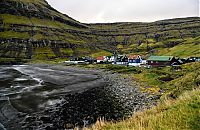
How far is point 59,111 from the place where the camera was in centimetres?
4778

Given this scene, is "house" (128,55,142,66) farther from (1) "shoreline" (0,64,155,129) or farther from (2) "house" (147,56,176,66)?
(1) "shoreline" (0,64,155,129)

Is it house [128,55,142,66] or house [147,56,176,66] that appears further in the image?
house [128,55,142,66]

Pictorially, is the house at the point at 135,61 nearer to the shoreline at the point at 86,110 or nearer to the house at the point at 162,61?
the house at the point at 162,61

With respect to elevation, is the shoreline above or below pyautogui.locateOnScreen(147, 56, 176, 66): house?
below

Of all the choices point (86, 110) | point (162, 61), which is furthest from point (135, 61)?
point (86, 110)

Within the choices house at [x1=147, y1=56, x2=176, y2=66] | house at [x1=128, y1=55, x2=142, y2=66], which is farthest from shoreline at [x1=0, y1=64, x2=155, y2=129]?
house at [x1=128, y1=55, x2=142, y2=66]

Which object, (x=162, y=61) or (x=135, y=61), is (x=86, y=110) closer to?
(x=162, y=61)

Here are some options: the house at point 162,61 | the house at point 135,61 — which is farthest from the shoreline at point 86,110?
the house at point 135,61

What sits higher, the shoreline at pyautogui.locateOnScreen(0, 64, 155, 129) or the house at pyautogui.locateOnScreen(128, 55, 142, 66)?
the house at pyautogui.locateOnScreen(128, 55, 142, 66)

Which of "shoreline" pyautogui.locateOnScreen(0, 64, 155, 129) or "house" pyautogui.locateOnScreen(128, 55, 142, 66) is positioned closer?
"shoreline" pyautogui.locateOnScreen(0, 64, 155, 129)

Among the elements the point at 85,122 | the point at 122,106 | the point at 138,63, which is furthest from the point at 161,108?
the point at 138,63

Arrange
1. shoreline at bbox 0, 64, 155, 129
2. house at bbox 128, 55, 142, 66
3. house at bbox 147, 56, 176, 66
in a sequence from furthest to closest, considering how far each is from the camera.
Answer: house at bbox 128, 55, 142, 66 < house at bbox 147, 56, 176, 66 < shoreline at bbox 0, 64, 155, 129

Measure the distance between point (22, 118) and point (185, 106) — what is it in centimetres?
3489

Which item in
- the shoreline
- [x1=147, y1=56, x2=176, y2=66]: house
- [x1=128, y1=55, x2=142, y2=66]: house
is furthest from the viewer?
[x1=128, y1=55, x2=142, y2=66]: house
